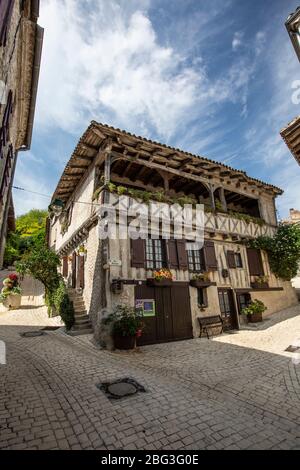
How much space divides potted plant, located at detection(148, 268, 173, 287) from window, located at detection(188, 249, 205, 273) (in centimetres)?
169

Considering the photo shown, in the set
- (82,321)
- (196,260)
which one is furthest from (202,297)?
(82,321)

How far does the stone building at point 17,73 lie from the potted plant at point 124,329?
4354 mm

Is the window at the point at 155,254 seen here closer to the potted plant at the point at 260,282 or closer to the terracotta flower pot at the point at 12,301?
the potted plant at the point at 260,282

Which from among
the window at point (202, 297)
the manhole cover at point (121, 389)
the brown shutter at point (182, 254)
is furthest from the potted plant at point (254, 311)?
the manhole cover at point (121, 389)

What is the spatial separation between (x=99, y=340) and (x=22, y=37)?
8430 millimetres

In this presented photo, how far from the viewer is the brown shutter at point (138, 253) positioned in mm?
9152

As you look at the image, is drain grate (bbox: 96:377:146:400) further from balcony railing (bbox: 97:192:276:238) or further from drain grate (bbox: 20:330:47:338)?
balcony railing (bbox: 97:192:276:238)

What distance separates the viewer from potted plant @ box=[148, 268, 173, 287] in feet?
29.9

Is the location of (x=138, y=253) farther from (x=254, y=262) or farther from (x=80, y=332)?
(x=254, y=262)

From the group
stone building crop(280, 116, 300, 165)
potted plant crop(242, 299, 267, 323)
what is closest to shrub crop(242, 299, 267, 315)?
potted plant crop(242, 299, 267, 323)

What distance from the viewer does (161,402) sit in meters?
4.32
